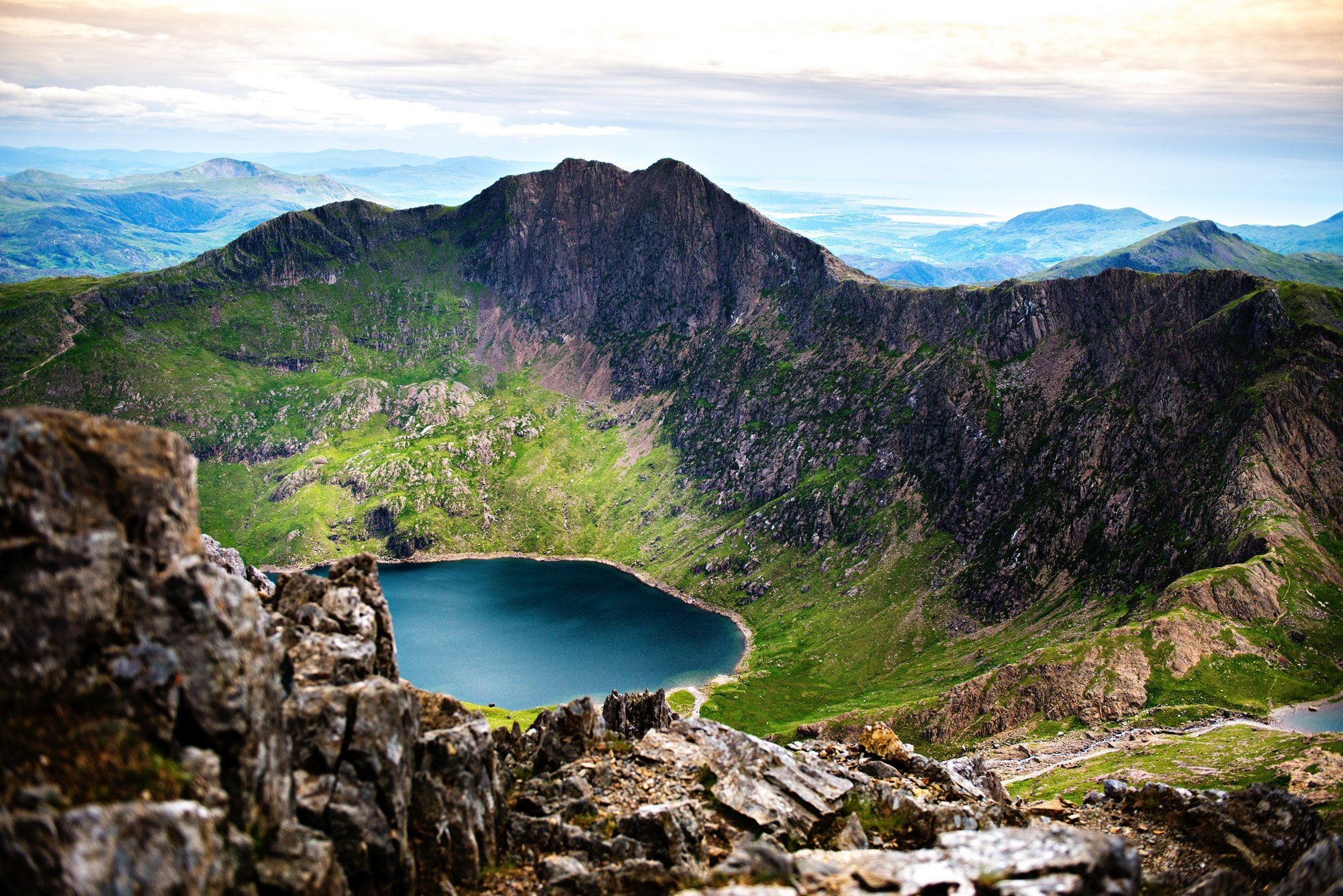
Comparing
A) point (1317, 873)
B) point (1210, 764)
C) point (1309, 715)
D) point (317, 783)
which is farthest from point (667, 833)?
point (1309, 715)

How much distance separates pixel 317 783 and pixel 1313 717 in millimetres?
157846

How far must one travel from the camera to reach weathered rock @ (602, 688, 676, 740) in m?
63.9

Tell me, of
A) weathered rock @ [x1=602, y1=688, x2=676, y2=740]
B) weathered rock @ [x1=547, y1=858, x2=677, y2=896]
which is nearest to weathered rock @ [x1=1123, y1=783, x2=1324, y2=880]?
weathered rock @ [x1=547, y1=858, x2=677, y2=896]

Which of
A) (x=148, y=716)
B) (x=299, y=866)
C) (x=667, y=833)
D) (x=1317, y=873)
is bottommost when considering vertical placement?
(x=667, y=833)

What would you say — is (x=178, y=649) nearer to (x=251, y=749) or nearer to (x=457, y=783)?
(x=251, y=749)

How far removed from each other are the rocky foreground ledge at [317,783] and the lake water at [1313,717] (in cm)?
10375

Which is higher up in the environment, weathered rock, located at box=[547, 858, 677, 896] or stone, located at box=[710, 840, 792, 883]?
stone, located at box=[710, 840, 792, 883]

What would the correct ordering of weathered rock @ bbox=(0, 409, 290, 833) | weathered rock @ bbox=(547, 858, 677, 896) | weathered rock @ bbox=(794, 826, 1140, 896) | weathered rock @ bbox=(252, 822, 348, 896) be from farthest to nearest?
weathered rock @ bbox=(547, 858, 677, 896) < weathered rock @ bbox=(794, 826, 1140, 896) < weathered rock @ bbox=(252, 822, 348, 896) < weathered rock @ bbox=(0, 409, 290, 833)

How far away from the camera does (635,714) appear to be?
6438 cm

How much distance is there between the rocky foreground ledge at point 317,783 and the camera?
2325 centimetres

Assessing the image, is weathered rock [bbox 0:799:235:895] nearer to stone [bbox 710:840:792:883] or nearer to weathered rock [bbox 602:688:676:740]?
stone [bbox 710:840:792:883]

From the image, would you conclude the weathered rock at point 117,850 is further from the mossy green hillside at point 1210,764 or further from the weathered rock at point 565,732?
the mossy green hillside at point 1210,764

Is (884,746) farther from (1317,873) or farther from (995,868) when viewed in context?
(995,868)

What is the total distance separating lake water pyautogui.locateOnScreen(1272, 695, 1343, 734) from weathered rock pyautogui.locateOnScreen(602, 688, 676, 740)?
384 ft
